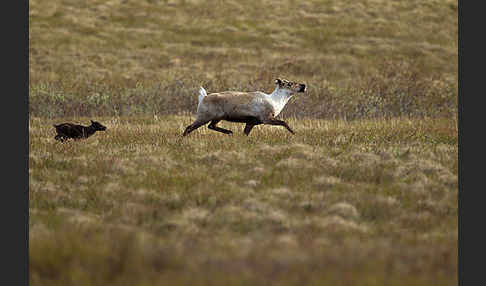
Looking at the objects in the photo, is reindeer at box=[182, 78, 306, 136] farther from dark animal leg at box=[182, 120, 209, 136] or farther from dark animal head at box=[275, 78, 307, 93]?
dark animal head at box=[275, 78, 307, 93]

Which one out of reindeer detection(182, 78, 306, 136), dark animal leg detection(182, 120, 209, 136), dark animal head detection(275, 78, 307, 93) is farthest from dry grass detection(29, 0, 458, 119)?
dark animal leg detection(182, 120, 209, 136)

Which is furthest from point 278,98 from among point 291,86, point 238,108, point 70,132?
point 70,132

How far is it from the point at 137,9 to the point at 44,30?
319 inches

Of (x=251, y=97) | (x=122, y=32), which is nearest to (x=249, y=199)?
(x=251, y=97)

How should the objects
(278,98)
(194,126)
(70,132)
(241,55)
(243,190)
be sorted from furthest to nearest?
1. (241,55)
2. (278,98)
3. (194,126)
4. (70,132)
5. (243,190)

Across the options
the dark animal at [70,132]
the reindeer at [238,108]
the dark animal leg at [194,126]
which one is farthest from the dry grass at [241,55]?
the dark animal at [70,132]

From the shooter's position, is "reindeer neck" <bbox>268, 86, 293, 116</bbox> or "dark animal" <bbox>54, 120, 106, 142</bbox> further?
"reindeer neck" <bbox>268, 86, 293, 116</bbox>

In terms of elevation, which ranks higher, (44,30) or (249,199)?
(44,30)

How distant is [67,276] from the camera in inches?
250

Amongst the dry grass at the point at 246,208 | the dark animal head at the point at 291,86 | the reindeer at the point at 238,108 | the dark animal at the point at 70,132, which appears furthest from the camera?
the dark animal head at the point at 291,86

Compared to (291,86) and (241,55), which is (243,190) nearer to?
(291,86)

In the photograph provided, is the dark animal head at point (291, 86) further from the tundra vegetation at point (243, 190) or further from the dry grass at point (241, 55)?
the dry grass at point (241, 55)

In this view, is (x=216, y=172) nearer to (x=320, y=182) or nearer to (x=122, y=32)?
(x=320, y=182)

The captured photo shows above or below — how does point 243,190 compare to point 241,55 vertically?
below
